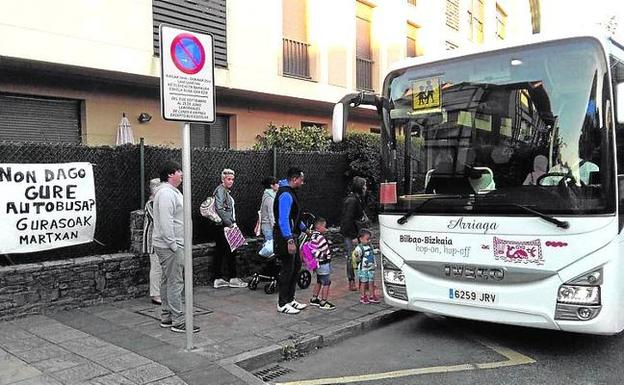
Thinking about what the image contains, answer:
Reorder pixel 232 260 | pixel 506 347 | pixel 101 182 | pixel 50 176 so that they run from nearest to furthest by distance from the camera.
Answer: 1. pixel 506 347
2. pixel 50 176
3. pixel 101 182
4. pixel 232 260


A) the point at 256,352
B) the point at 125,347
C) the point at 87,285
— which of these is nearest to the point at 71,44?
the point at 87,285

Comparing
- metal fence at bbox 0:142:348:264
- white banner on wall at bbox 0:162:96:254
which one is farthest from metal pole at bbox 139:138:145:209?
white banner on wall at bbox 0:162:96:254

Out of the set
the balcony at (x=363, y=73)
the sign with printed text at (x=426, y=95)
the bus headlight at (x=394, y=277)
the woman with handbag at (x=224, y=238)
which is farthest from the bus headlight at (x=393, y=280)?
the balcony at (x=363, y=73)

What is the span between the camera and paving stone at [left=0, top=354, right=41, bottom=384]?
4520 millimetres

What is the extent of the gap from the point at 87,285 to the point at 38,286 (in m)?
0.58

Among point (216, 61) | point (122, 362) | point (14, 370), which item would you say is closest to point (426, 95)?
point (122, 362)

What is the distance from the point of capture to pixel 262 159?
985 cm

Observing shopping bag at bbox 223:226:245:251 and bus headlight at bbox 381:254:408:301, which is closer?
bus headlight at bbox 381:254:408:301

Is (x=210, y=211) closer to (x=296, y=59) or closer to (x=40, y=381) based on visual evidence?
(x=40, y=381)

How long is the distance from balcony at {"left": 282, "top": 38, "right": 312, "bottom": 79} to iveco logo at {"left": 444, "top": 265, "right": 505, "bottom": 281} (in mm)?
9265

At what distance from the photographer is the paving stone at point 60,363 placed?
15.6ft

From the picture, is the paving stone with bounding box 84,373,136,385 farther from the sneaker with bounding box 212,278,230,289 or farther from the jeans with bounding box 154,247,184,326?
the sneaker with bounding box 212,278,230,289

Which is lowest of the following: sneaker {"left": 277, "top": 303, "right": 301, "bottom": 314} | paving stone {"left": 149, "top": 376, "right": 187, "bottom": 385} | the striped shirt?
paving stone {"left": 149, "top": 376, "right": 187, "bottom": 385}

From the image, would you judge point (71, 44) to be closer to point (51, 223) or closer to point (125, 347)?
point (51, 223)
